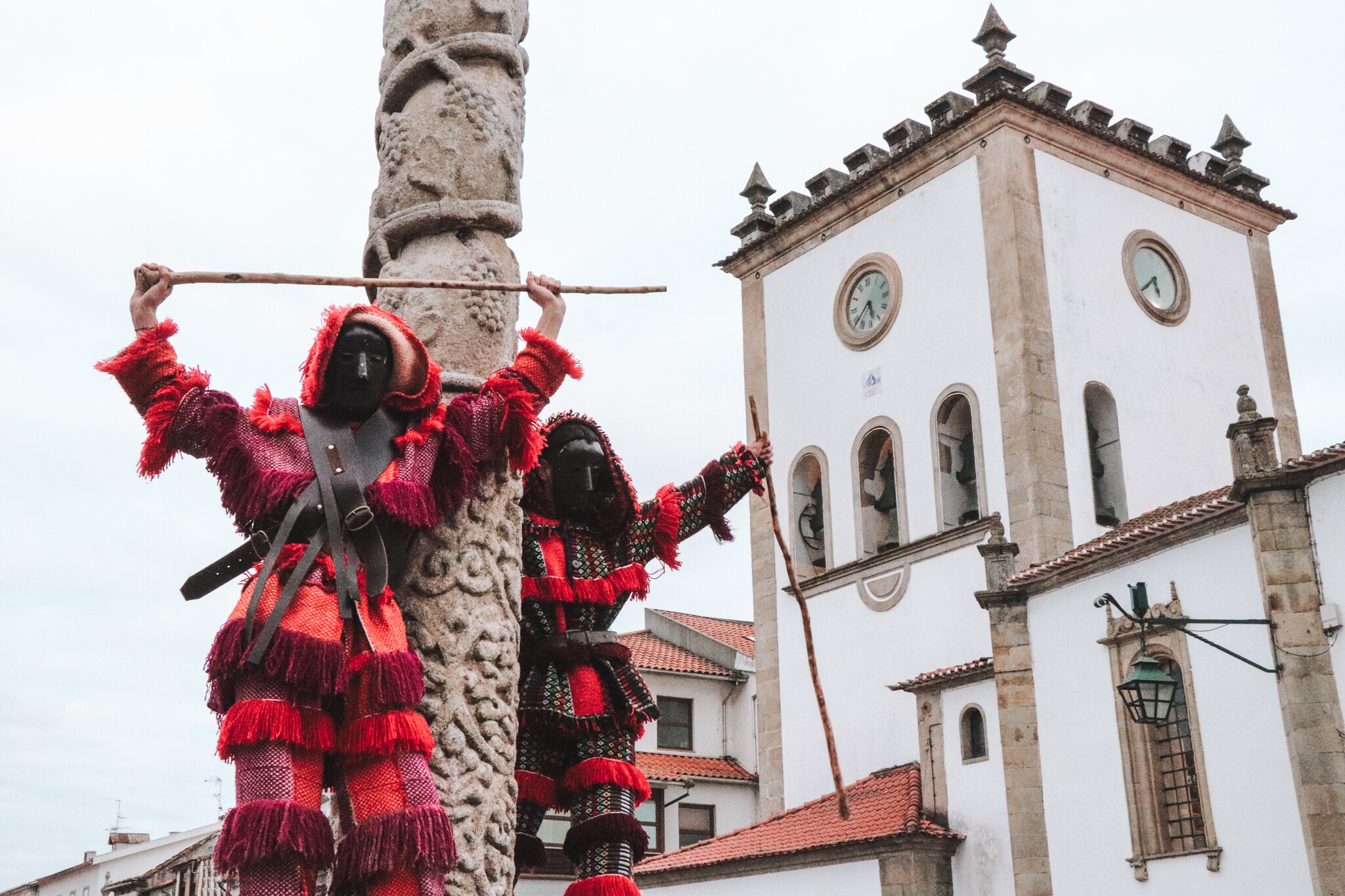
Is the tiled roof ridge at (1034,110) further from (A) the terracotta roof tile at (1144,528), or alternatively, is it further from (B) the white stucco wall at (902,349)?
(A) the terracotta roof tile at (1144,528)

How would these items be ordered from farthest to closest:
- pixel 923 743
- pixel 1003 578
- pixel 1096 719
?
pixel 923 743, pixel 1003 578, pixel 1096 719

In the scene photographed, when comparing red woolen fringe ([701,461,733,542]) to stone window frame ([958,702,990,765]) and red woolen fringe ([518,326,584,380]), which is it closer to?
red woolen fringe ([518,326,584,380])

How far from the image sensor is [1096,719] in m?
17.8

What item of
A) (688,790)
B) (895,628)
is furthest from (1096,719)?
(688,790)

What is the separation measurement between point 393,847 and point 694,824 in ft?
93.4

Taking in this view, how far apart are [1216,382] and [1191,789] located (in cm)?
1175

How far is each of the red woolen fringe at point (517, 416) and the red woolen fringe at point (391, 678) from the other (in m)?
0.68

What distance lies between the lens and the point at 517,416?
407 cm

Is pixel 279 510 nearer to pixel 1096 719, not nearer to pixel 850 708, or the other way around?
pixel 1096 719

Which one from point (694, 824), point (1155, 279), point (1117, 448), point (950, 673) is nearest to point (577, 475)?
point (950, 673)

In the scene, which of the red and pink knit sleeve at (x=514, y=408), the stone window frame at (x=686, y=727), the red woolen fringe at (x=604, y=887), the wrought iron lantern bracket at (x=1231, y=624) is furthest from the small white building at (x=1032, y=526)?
the red and pink knit sleeve at (x=514, y=408)

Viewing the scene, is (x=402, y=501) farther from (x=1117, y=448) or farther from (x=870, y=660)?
(x=1117, y=448)

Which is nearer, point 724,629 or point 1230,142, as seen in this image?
point 1230,142

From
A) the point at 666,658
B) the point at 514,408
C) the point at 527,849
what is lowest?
the point at 527,849
